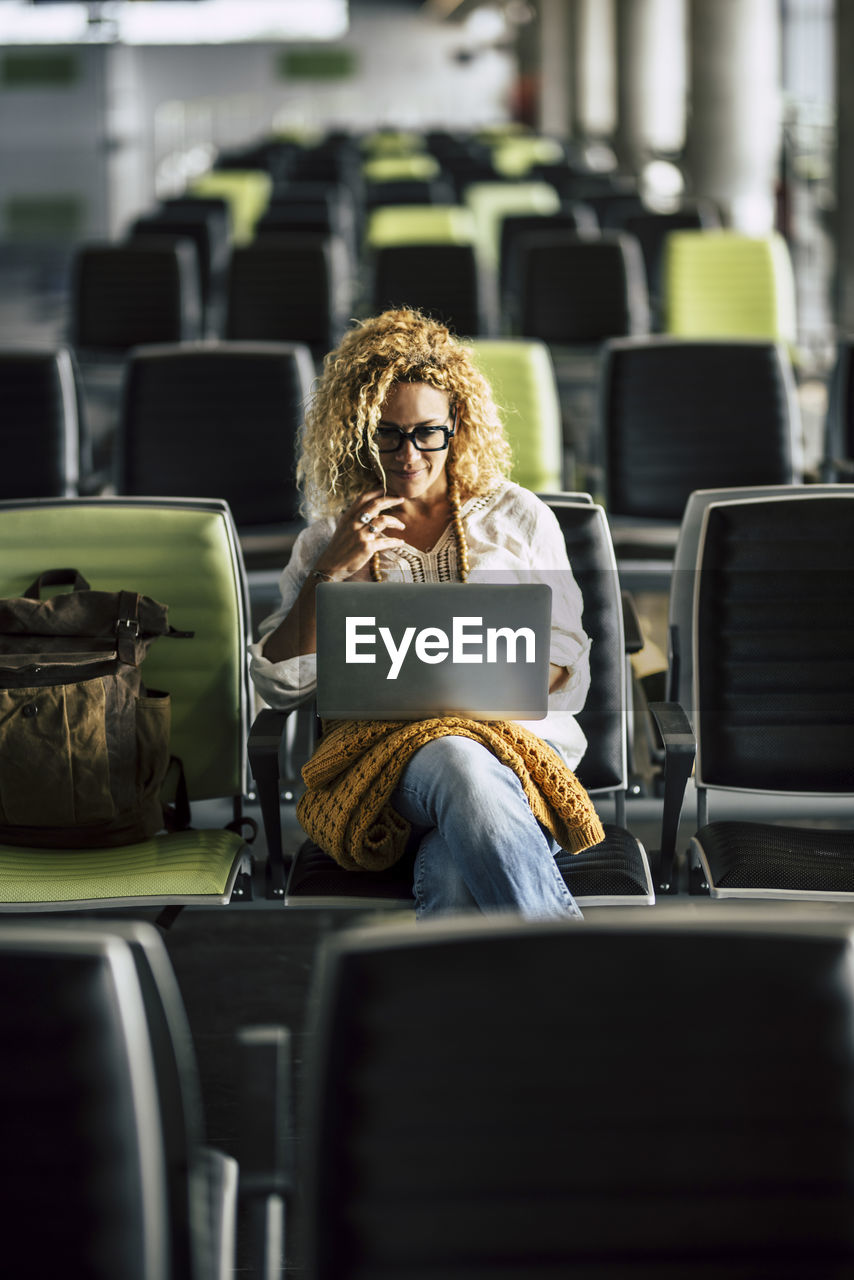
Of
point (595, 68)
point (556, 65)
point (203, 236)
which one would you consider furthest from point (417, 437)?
point (556, 65)

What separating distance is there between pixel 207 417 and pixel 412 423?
6.09 ft

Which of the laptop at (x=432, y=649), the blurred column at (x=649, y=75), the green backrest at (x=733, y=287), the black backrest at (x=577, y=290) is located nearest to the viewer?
the laptop at (x=432, y=649)

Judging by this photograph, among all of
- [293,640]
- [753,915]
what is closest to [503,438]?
[293,640]

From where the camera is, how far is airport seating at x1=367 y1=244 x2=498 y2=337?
19.0 ft

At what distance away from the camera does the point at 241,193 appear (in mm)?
11539

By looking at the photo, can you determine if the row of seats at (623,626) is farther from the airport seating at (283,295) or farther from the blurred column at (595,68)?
the blurred column at (595,68)

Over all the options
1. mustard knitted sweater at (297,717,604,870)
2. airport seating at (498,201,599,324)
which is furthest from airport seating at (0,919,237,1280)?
airport seating at (498,201,599,324)

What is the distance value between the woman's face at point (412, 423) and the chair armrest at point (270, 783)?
0.39 metres

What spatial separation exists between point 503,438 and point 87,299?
4.11 metres

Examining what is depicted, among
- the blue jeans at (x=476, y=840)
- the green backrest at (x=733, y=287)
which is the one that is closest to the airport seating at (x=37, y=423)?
the blue jeans at (x=476, y=840)

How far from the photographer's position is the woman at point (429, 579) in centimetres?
202

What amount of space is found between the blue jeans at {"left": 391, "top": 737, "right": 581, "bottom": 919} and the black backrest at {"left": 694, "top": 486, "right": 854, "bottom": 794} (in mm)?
589

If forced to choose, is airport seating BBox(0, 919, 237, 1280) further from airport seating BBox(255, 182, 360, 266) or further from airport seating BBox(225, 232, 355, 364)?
airport seating BBox(255, 182, 360, 266)

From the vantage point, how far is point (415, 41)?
119ft
